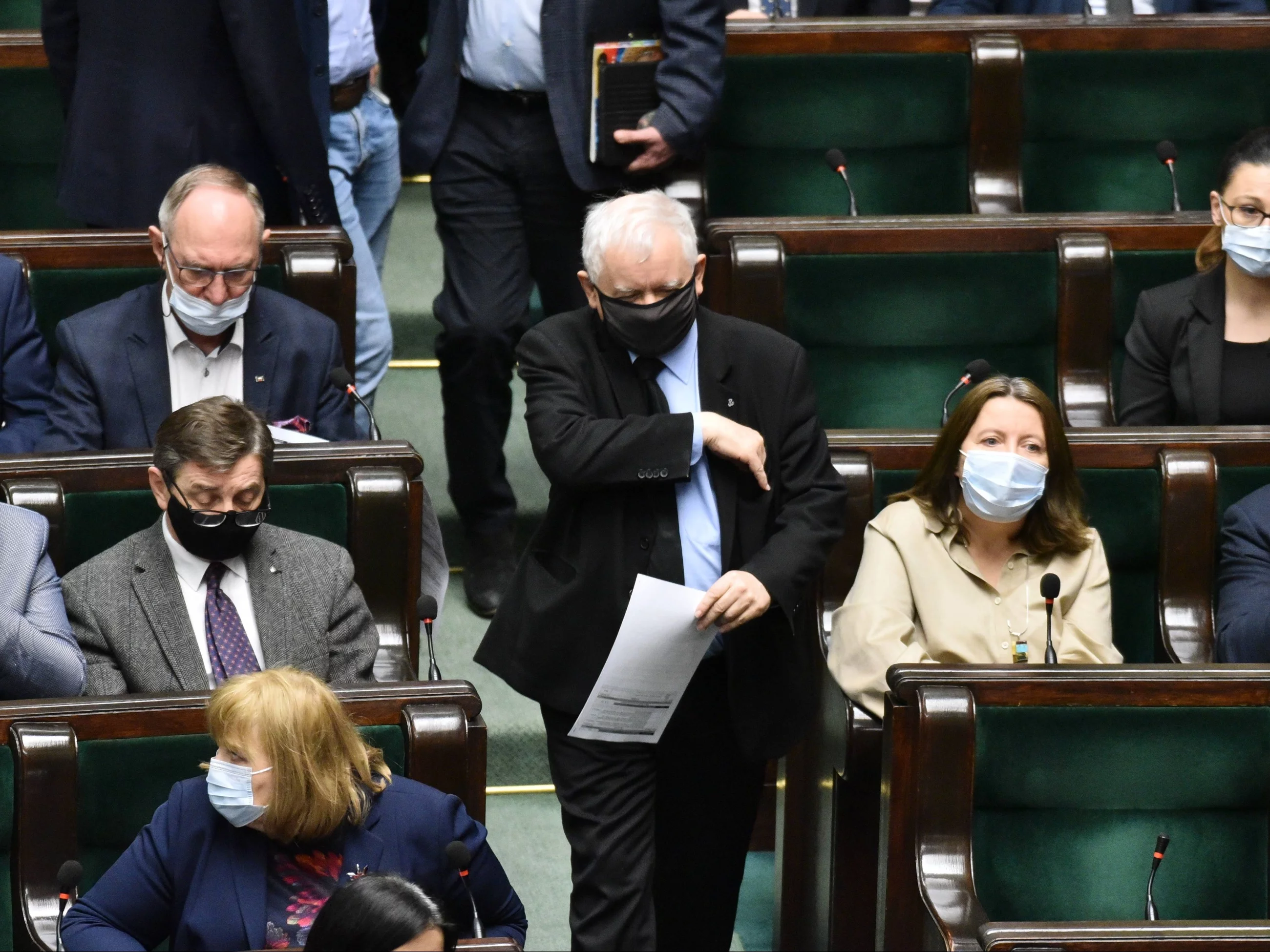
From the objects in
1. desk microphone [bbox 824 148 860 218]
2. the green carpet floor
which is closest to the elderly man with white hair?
the green carpet floor

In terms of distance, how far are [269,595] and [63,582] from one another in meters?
0.21

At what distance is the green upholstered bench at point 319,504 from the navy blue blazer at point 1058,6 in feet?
4.99

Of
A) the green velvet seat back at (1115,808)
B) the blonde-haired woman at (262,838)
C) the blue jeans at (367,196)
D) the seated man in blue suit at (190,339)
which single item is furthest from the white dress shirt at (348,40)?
the green velvet seat back at (1115,808)

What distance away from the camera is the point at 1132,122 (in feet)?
10.1

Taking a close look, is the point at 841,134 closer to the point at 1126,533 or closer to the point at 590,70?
the point at 590,70

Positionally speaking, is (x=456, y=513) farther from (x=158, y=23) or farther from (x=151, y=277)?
(x=158, y=23)

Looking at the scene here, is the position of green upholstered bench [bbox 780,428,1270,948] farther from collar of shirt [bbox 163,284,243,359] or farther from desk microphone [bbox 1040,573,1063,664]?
collar of shirt [bbox 163,284,243,359]

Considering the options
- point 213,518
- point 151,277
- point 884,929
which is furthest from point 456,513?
point 884,929

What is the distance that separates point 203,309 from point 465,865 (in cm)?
91

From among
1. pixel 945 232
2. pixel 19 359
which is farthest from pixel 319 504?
pixel 945 232

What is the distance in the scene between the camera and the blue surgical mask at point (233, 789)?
1.62m

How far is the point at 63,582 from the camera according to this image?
6.59 ft

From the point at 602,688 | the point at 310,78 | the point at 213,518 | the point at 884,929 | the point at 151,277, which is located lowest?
the point at 884,929

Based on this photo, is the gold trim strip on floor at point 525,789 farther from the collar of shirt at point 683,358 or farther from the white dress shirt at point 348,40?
the white dress shirt at point 348,40
